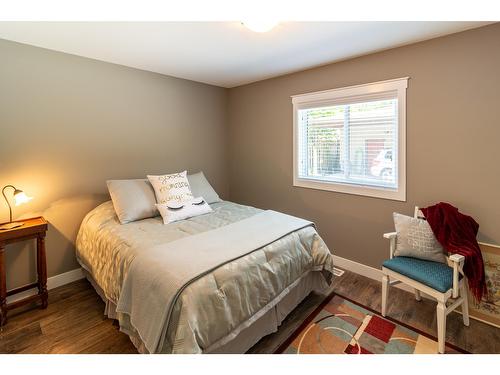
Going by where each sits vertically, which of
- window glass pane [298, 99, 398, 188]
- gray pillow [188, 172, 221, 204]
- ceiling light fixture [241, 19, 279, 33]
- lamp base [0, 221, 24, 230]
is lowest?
lamp base [0, 221, 24, 230]

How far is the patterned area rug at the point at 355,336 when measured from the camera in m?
1.73

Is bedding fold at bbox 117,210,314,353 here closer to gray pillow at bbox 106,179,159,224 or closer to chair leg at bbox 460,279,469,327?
gray pillow at bbox 106,179,159,224

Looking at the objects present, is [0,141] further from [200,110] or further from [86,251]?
[200,110]

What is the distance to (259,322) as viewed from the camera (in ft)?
5.73

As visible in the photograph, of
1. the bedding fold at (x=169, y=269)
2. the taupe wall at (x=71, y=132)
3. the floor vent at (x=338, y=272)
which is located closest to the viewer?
the bedding fold at (x=169, y=269)

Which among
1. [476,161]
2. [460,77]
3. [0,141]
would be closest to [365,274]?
[476,161]

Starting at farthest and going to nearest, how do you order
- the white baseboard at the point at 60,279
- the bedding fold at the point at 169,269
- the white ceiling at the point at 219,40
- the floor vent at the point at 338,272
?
the floor vent at the point at 338,272
the white baseboard at the point at 60,279
the white ceiling at the point at 219,40
the bedding fold at the point at 169,269

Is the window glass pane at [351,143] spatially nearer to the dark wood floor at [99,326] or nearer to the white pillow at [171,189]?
the dark wood floor at [99,326]

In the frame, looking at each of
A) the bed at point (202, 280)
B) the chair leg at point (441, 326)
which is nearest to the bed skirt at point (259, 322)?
the bed at point (202, 280)

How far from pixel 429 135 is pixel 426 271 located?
1145 millimetres

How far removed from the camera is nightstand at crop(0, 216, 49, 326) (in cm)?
196

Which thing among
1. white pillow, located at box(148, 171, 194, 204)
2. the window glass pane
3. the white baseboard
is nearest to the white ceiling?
the window glass pane

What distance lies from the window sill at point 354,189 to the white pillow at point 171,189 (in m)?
1.37

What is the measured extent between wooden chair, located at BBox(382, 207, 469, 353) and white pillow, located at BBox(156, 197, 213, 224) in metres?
1.74
